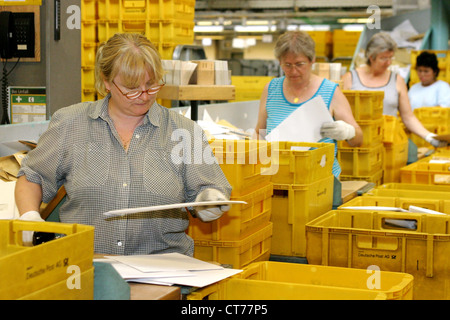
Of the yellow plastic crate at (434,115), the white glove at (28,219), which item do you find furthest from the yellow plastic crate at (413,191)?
the yellow plastic crate at (434,115)

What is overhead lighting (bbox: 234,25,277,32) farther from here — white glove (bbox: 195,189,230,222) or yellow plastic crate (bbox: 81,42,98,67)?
white glove (bbox: 195,189,230,222)

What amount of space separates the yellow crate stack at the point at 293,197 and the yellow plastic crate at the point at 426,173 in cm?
127

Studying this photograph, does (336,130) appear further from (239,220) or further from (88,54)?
(88,54)

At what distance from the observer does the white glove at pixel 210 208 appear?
239 centimetres

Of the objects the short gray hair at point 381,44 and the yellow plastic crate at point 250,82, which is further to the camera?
the yellow plastic crate at point 250,82

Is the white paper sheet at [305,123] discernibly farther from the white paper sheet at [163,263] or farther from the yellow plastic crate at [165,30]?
the yellow plastic crate at [165,30]

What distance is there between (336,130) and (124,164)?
6.06ft

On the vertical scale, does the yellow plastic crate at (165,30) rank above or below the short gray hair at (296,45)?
above

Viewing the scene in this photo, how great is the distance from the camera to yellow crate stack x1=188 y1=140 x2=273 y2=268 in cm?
283

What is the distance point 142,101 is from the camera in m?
2.42

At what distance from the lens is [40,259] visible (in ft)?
5.06
